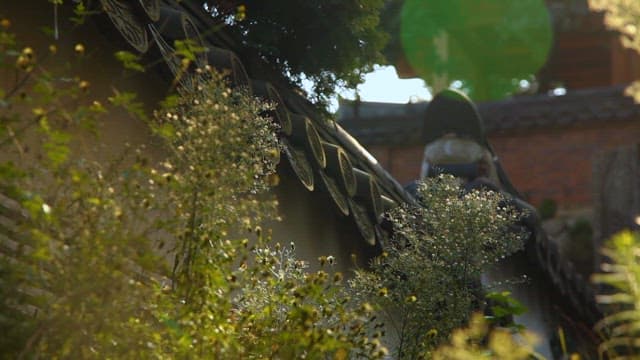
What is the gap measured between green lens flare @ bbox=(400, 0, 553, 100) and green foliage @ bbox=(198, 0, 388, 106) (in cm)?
2025

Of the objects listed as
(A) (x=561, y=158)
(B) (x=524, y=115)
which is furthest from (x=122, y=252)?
(B) (x=524, y=115)

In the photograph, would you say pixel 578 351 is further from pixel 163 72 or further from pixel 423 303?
pixel 163 72

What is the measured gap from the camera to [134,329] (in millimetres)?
4219

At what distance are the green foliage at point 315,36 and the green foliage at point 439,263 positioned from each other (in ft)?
3.17

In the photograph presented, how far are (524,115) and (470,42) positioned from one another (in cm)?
665

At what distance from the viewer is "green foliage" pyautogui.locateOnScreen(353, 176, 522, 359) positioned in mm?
7246

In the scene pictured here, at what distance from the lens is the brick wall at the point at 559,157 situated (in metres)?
21.9

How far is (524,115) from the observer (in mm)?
22438

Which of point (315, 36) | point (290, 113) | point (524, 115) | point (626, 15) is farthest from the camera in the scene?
point (524, 115)

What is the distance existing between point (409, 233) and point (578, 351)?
7548mm

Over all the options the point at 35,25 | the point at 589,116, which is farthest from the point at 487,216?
the point at 589,116

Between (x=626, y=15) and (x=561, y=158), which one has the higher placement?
(x=561, y=158)

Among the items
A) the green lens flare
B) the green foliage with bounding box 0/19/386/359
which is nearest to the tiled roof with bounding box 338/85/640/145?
the green lens flare

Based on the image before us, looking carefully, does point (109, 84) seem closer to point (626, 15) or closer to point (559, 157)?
point (626, 15)
